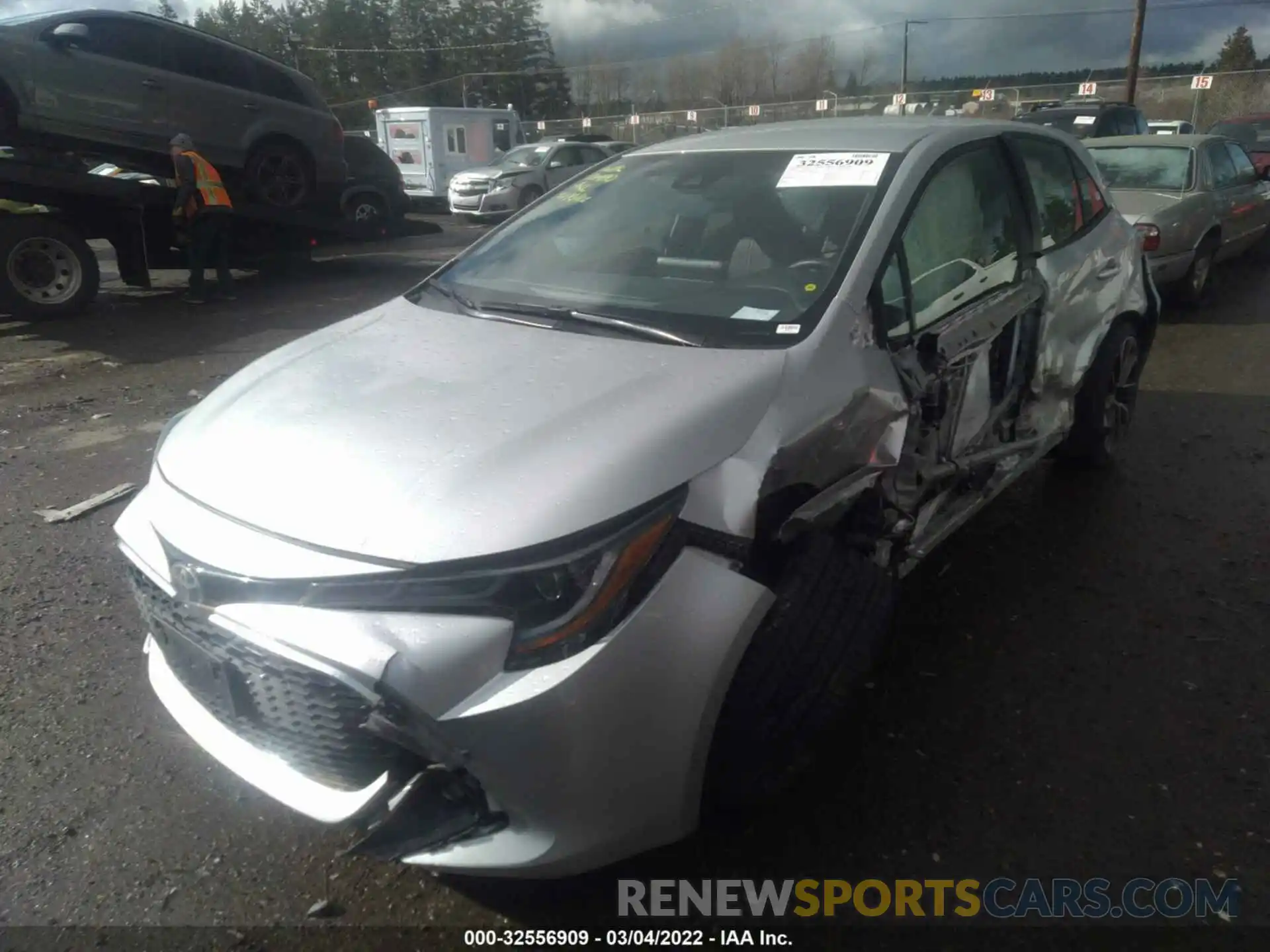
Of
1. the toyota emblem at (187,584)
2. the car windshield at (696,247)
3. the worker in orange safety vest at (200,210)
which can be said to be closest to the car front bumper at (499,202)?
the worker in orange safety vest at (200,210)

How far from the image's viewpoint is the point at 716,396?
2.29 meters

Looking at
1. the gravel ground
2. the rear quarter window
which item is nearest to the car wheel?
the rear quarter window

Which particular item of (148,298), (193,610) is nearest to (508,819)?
(193,610)

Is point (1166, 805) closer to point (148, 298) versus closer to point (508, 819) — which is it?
point (508, 819)

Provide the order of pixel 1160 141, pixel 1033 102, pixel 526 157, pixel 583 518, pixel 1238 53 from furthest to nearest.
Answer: pixel 1238 53, pixel 1033 102, pixel 526 157, pixel 1160 141, pixel 583 518

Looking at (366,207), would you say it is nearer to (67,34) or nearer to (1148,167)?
(67,34)

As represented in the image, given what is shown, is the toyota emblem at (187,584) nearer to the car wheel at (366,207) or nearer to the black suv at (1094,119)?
the car wheel at (366,207)

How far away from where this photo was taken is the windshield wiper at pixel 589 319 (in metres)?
2.63

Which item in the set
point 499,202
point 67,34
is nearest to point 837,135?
point 67,34

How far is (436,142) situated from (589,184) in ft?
67.7

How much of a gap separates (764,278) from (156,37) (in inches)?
382

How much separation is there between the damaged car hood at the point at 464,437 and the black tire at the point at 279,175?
30.2 ft

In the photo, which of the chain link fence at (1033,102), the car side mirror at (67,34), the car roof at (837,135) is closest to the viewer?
the car roof at (837,135)

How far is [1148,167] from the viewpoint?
28.3ft
